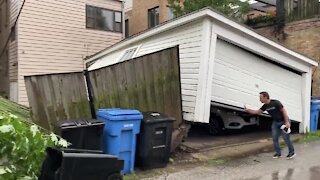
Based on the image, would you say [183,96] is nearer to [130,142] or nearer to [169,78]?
[169,78]

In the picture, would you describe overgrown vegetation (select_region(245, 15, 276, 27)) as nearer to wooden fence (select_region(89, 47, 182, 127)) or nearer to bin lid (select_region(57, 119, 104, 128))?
wooden fence (select_region(89, 47, 182, 127))

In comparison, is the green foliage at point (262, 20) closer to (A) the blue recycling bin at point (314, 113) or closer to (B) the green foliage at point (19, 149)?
(A) the blue recycling bin at point (314, 113)

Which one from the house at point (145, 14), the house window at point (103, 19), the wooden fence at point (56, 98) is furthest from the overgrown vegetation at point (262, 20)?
the wooden fence at point (56, 98)

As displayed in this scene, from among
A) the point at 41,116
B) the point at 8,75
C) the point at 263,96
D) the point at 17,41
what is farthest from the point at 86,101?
the point at 8,75

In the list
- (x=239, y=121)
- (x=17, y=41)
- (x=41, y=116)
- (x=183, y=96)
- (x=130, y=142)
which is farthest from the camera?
(x=17, y=41)

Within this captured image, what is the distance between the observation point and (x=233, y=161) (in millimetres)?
8539

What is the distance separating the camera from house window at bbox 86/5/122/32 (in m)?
19.3

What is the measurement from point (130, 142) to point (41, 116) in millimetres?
2065

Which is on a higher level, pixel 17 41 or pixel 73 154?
pixel 17 41

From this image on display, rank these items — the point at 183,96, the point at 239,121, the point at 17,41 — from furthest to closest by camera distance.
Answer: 1. the point at 17,41
2. the point at 239,121
3. the point at 183,96

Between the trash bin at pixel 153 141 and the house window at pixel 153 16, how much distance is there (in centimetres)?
1769

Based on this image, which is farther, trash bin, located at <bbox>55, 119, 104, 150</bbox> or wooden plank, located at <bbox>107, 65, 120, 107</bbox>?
wooden plank, located at <bbox>107, 65, 120, 107</bbox>

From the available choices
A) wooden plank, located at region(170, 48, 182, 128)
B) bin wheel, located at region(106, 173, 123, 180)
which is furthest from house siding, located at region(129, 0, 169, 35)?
bin wheel, located at region(106, 173, 123, 180)

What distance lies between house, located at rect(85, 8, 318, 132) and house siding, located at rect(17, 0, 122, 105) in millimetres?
6899
